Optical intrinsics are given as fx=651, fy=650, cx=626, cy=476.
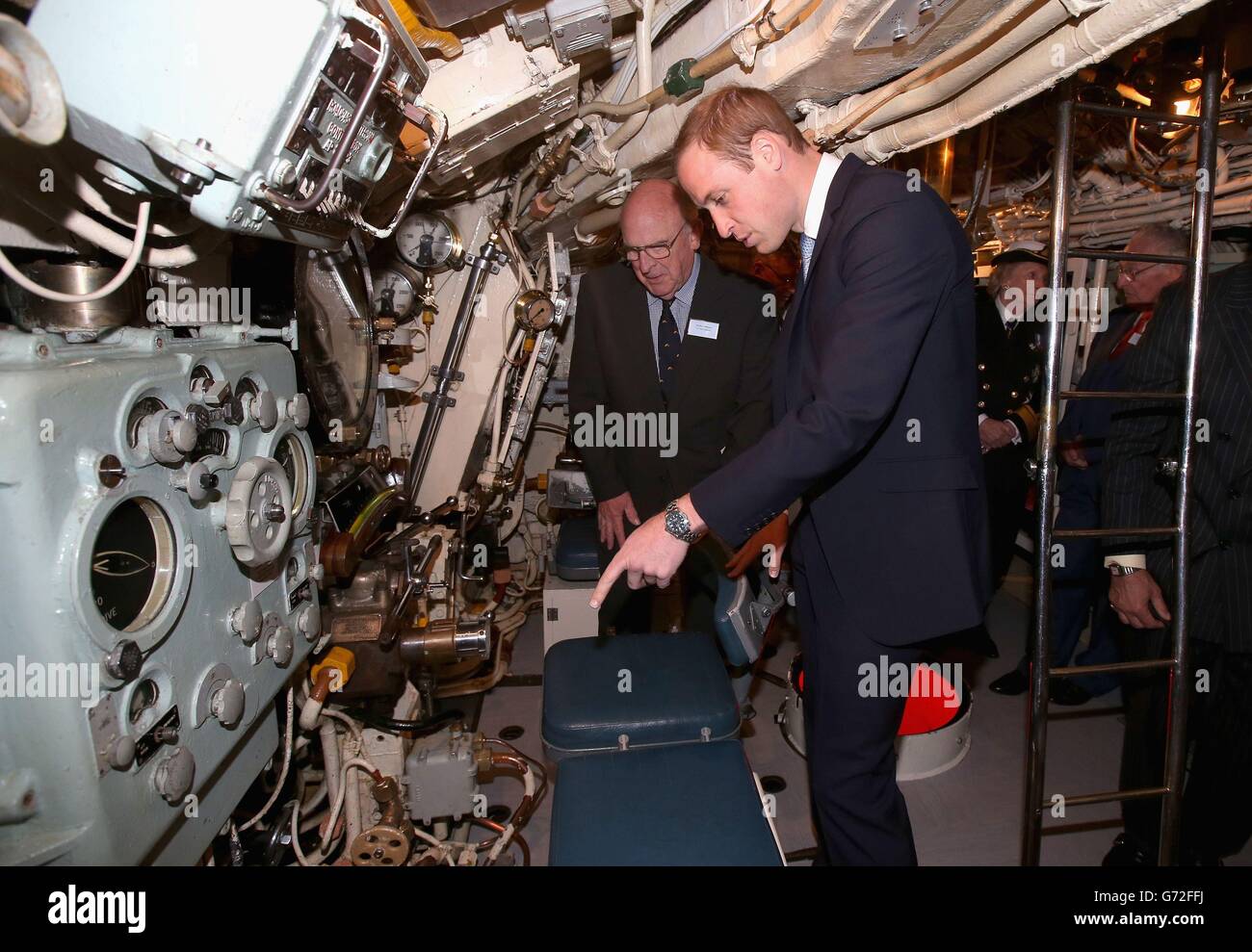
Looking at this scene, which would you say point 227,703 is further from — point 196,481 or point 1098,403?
point 1098,403

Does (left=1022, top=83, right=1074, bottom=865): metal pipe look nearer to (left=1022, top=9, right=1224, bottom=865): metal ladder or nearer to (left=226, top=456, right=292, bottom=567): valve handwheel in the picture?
(left=1022, top=9, right=1224, bottom=865): metal ladder

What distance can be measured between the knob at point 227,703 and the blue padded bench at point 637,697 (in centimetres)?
86

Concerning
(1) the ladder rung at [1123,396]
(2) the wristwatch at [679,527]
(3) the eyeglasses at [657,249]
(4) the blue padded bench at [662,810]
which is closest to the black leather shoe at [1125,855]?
(1) the ladder rung at [1123,396]

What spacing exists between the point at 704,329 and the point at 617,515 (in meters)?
1.03

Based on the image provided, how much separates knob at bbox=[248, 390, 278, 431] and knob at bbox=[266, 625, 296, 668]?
0.48 metres

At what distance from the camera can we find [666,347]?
3.10 meters

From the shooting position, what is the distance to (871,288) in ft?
4.65

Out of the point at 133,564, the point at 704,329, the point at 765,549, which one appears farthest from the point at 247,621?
the point at 704,329

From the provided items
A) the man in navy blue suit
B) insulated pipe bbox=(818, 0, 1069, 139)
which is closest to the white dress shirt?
the man in navy blue suit

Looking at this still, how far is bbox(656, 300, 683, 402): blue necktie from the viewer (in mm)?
3070

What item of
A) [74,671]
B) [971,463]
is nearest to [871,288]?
[971,463]

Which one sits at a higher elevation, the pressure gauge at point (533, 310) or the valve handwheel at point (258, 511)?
the pressure gauge at point (533, 310)

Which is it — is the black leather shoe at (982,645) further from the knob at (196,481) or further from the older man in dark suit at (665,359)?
the knob at (196,481)

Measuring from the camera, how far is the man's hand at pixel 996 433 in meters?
3.74
